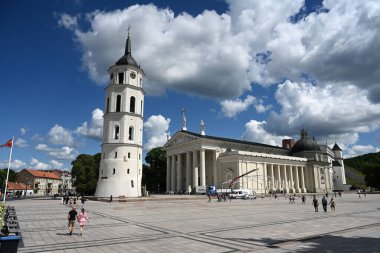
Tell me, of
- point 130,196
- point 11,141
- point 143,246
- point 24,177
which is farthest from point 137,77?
point 24,177

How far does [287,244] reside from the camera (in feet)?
38.0

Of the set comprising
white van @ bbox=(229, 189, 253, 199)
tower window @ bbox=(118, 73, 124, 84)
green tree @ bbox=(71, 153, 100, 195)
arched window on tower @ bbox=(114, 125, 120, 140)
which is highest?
tower window @ bbox=(118, 73, 124, 84)

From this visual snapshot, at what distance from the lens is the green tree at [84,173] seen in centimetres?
6275

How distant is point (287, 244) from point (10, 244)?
9.67 metres

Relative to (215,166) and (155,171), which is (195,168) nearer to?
(215,166)

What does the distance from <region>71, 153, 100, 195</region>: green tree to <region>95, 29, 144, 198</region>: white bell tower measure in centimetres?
1797

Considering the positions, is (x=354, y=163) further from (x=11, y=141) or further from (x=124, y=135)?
(x=11, y=141)

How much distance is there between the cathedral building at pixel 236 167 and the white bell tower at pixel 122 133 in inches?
987

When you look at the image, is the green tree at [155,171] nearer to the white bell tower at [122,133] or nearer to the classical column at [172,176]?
the classical column at [172,176]

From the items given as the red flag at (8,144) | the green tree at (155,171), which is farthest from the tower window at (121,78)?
the green tree at (155,171)

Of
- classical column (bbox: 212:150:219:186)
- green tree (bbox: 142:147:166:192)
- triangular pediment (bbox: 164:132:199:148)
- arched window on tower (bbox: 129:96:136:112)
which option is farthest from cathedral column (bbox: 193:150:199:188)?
arched window on tower (bbox: 129:96:136:112)

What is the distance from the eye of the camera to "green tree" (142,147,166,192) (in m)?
93.7

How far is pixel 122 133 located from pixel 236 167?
3512 cm

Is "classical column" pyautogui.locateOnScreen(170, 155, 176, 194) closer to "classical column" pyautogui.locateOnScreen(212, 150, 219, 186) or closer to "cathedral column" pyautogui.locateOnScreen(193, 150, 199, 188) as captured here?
"cathedral column" pyautogui.locateOnScreen(193, 150, 199, 188)
